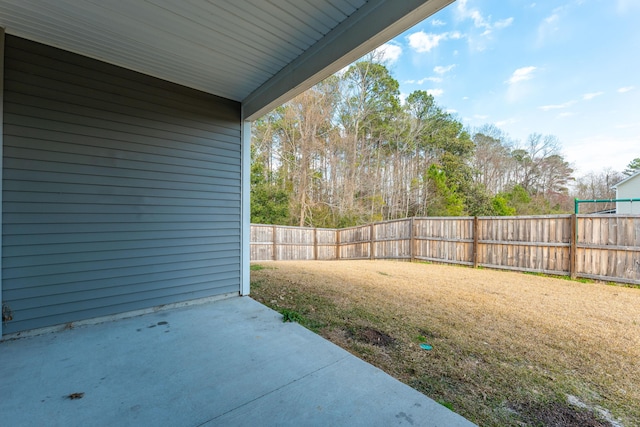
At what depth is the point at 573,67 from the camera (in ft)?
34.3

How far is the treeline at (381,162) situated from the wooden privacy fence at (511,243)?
3.71 metres

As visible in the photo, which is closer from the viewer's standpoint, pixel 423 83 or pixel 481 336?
pixel 481 336

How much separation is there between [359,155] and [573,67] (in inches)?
370

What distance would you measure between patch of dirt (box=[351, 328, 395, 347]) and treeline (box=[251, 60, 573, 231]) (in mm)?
10268

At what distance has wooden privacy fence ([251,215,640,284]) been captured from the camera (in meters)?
4.46

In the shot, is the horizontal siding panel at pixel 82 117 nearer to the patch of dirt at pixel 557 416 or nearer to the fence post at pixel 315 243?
the patch of dirt at pixel 557 416

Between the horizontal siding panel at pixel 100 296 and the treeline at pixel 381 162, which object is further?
the treeline at pixel 381 162

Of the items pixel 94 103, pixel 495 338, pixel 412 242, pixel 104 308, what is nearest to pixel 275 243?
pixel 412 242

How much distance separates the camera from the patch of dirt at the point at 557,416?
139cm

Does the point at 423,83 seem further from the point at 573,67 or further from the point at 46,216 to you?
the point at 46,216

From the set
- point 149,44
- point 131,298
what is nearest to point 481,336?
point 131,298

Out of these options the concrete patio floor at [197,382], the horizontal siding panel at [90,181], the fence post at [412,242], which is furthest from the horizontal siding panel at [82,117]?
the fence post at [412,242]

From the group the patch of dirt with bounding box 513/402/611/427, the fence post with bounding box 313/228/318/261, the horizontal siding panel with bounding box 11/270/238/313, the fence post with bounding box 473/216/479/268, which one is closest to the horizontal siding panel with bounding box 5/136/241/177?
the horizontal siding panel with bounding box 11/270/238/313

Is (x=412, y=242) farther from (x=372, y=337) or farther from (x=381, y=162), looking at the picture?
(x=381, y=162)
